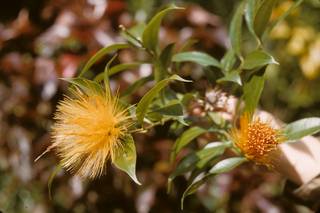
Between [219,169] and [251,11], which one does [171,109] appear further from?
[251,11]

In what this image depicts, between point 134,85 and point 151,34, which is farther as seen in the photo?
point 134,85

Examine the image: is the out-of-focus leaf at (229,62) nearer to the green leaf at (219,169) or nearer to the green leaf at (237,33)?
the green leaf at (237,33)

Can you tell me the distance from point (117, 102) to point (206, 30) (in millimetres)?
782

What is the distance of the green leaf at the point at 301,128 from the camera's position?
2.65 feet

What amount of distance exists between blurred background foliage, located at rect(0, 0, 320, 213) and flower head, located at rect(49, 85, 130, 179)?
56 cm

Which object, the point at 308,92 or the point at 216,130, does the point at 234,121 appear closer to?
the point at 216,130

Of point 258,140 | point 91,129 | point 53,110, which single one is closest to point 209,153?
point 258,140

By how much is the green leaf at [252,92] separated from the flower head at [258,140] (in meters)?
0.02

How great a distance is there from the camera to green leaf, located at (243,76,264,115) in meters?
0.81

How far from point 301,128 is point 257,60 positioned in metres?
0.13

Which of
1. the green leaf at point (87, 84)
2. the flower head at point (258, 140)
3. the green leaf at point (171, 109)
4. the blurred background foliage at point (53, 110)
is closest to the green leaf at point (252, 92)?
the flower head at point (258, 140)

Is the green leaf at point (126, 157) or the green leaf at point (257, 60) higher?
the green leaf at point (257, 60)

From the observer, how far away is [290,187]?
40.0 inches

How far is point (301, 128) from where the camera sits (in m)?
0.82
